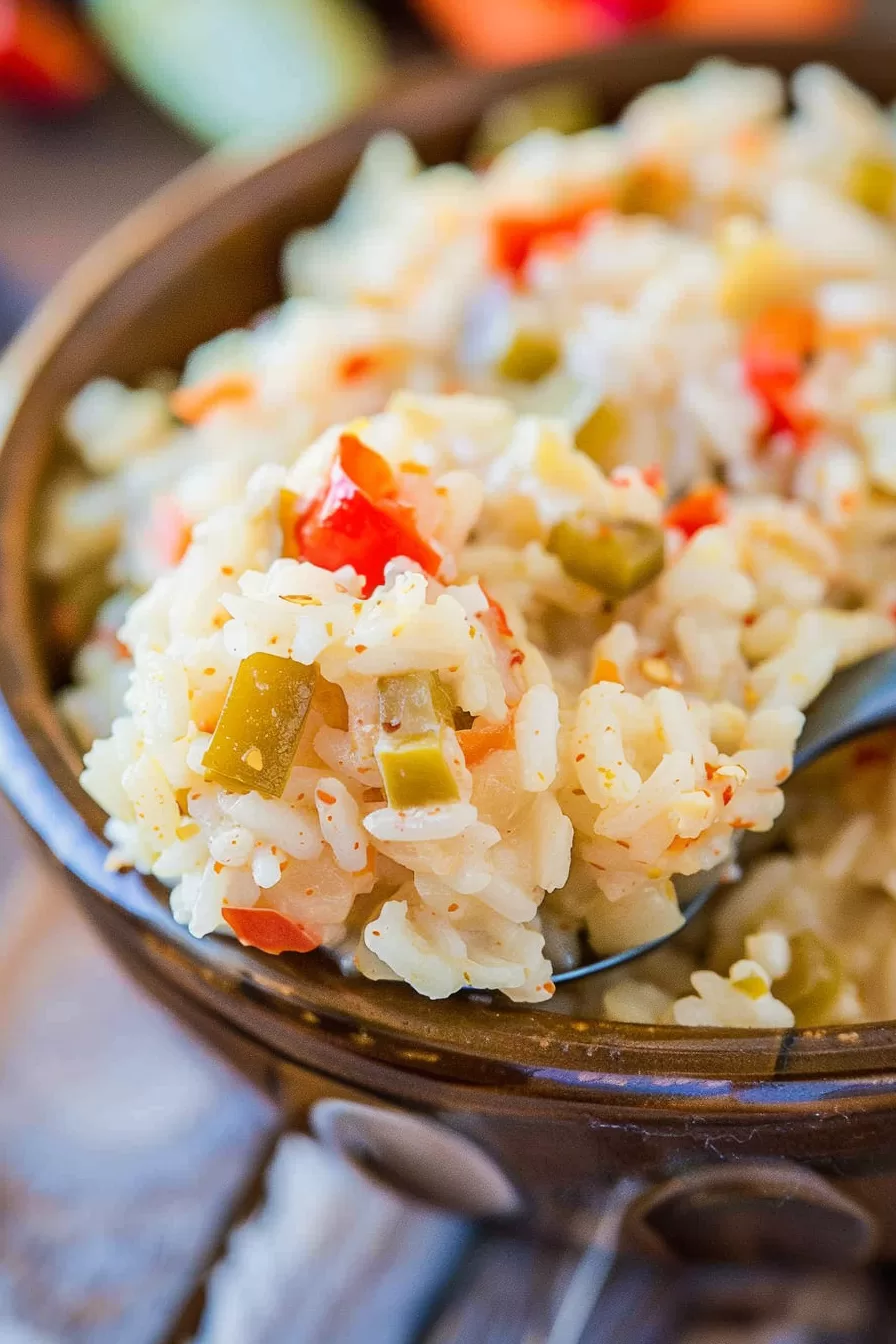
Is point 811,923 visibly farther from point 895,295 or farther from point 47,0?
point 47,0

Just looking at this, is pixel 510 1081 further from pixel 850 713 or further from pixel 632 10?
pixel 632 10

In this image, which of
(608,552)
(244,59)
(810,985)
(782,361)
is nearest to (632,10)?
(244,59)

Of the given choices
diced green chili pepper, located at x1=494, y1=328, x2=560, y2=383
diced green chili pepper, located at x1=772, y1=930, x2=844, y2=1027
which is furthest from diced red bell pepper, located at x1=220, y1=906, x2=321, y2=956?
diced green chili pepper, located at x1=494, y1=328, x2=560, y2=383

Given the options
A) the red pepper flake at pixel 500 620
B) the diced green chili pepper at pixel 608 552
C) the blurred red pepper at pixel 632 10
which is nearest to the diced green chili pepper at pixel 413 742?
the red pepper flake at pixel 500 620

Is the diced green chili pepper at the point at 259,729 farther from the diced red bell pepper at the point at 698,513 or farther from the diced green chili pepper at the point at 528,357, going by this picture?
the diced green chili pepper at the point at 528,357

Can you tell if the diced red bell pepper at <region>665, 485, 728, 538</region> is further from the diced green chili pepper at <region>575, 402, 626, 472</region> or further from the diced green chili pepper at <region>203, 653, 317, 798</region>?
the diced green chili pepper at <region>203, 653, 317, 798</region>

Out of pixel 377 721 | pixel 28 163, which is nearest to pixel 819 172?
pixel 377 721
